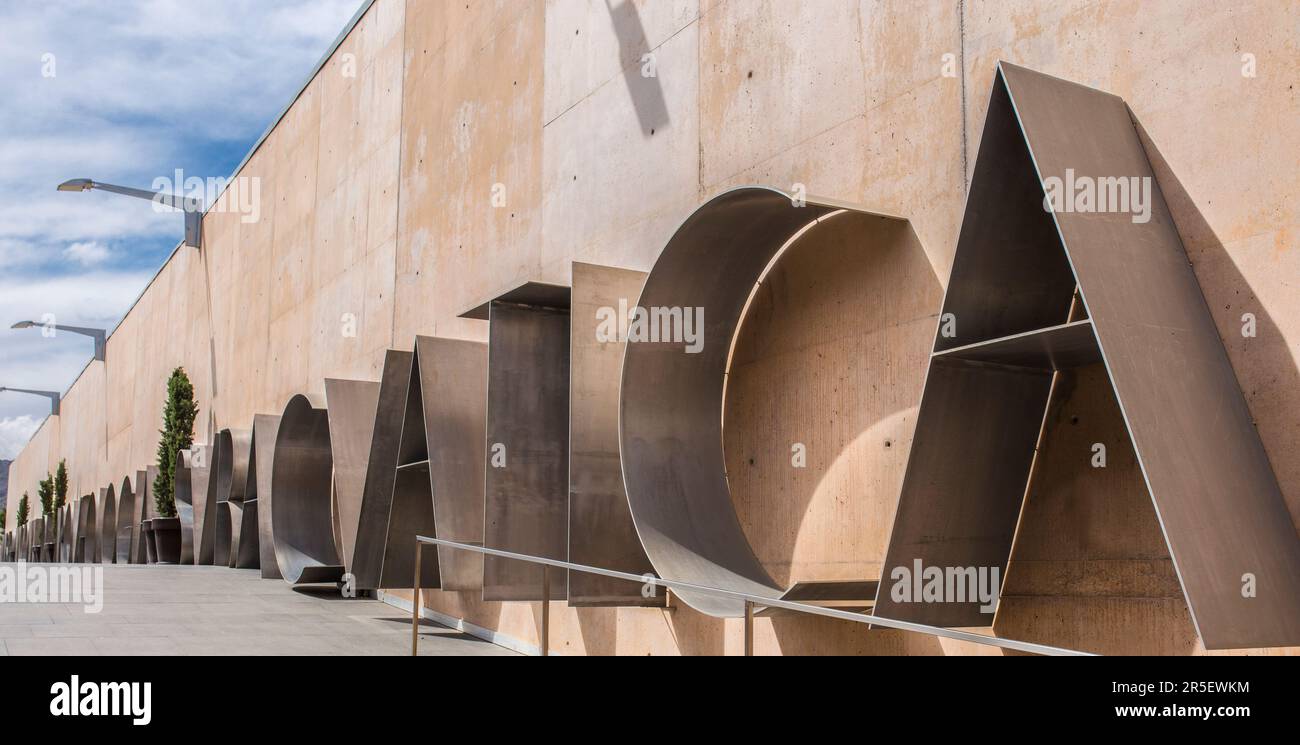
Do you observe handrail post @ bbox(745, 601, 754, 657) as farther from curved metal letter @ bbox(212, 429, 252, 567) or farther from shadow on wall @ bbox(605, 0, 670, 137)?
curved metal letter @ bbox(212, 429, 252, 567)

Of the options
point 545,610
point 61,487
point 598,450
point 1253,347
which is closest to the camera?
point 1253,347

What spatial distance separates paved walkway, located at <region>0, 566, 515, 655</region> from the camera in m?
8.05

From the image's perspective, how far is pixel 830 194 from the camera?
20.6 feet

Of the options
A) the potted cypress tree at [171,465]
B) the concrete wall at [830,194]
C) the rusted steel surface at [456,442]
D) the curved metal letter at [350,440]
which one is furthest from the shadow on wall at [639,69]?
the potted cypress tree at [171,465]

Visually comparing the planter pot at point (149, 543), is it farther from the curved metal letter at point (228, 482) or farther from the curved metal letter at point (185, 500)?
the curved metal letter at point (228, 482)

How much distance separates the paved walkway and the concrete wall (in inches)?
35.2

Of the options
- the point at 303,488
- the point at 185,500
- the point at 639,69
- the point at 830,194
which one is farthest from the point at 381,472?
the point at 185,500

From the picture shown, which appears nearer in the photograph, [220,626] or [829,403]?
[829,403]

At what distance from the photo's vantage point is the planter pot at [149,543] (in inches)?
950

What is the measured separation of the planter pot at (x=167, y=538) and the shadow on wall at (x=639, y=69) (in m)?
18.1

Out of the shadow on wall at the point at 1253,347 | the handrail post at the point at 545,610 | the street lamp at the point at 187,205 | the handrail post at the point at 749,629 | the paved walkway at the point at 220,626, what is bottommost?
the paved walkway at the point at 220,626

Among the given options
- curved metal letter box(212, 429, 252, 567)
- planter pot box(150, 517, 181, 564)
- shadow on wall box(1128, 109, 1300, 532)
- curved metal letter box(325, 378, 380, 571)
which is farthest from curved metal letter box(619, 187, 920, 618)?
planter pot box(150, 517, 181, 564)

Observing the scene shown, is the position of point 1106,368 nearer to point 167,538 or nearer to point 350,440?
point 350,440

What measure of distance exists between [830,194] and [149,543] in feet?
74.3
